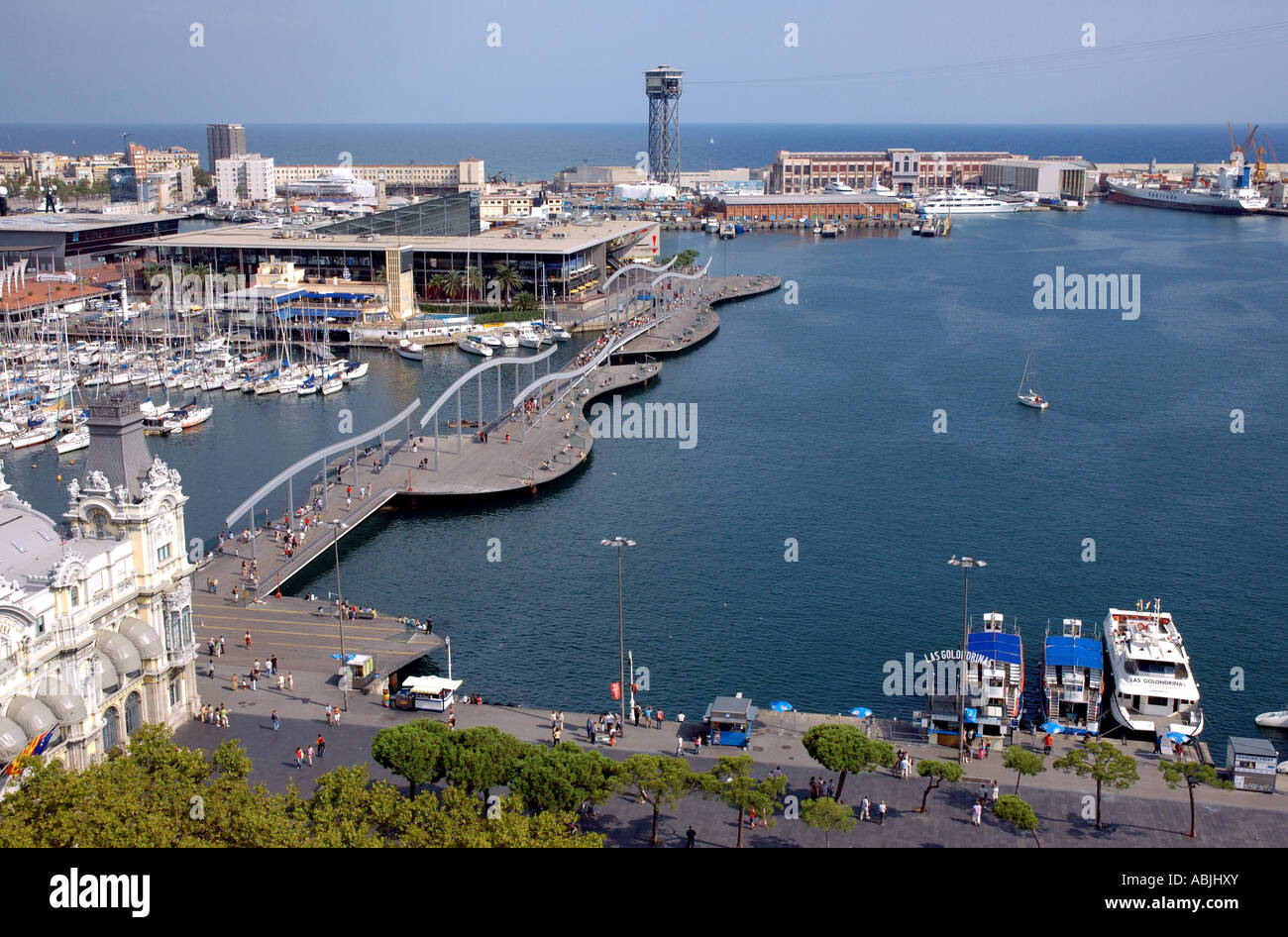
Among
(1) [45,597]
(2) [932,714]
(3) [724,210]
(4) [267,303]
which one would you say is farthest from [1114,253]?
(1) [45,597]

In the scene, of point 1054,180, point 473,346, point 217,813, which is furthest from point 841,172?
point 217,813

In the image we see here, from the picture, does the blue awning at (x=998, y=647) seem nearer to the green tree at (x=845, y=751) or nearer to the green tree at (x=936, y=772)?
the green tree at (x=936, y=772)

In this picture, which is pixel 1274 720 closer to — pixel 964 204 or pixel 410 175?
pixel 964 204

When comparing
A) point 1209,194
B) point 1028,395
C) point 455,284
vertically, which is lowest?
point 1028,395

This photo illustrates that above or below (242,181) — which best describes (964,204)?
below

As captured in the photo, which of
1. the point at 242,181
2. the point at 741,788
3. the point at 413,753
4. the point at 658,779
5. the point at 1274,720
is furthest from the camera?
the point at 242,181
